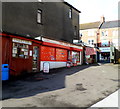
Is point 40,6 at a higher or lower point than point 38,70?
higher

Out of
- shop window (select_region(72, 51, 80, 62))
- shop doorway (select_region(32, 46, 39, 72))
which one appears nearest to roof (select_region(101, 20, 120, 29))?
shop window (select_region(72, 51, 80, 62))

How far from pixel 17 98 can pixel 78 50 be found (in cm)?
1639

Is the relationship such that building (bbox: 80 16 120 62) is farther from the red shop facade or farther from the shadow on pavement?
the shadow on pavement

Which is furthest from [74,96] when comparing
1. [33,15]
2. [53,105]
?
[33,15]

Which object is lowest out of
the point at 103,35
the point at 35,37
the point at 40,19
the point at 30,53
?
the point at 30,53

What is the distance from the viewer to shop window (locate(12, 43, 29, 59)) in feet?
37.7

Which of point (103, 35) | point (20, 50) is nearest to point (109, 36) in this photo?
point (103, 35)

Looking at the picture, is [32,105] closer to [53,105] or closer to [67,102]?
[53,105]

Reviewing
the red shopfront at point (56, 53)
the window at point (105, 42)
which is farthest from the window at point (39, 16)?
the window at point (105, 42)

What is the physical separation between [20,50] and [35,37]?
16.3 ft

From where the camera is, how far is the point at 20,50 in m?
12.0

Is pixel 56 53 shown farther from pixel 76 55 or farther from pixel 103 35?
pixel 103 35

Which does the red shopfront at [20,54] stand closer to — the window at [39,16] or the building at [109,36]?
the window at [39,16]

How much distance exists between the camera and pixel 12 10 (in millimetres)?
14195
